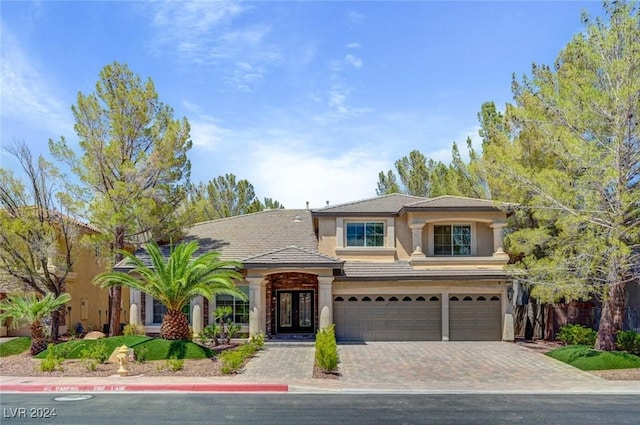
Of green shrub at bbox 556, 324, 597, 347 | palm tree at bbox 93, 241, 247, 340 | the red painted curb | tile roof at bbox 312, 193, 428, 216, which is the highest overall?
Result: tile roof at bbox 312, 193, 428, 216

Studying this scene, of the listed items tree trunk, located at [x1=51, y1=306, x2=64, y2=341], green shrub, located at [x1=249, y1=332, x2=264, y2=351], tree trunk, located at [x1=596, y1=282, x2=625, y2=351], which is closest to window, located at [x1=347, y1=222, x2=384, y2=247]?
green shrub, located at [x1=249, y1=332, x2=264, y2=351]

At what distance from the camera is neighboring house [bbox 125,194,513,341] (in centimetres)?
2605

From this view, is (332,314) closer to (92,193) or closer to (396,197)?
(396,197)

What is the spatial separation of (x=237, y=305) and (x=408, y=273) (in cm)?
787

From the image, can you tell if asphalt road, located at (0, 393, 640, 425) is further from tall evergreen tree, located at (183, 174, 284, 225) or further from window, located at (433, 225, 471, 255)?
tall evergreen tree, located at (183, 174, 284, 225)

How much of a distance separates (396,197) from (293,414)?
19611 millimetres

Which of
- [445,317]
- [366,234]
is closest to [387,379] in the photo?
[445,317]

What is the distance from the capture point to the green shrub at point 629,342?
20.4 m

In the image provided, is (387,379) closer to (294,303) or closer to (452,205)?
(294,303)

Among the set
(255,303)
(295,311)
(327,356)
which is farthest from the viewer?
(295,311)

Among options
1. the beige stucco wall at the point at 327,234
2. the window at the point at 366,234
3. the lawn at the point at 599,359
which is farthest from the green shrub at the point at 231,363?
the window at the point at 366,234

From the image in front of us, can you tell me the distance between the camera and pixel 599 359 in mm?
18609

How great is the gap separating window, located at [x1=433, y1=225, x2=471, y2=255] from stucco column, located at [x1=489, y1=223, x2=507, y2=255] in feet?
3.86

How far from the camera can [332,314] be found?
86.2 feet
